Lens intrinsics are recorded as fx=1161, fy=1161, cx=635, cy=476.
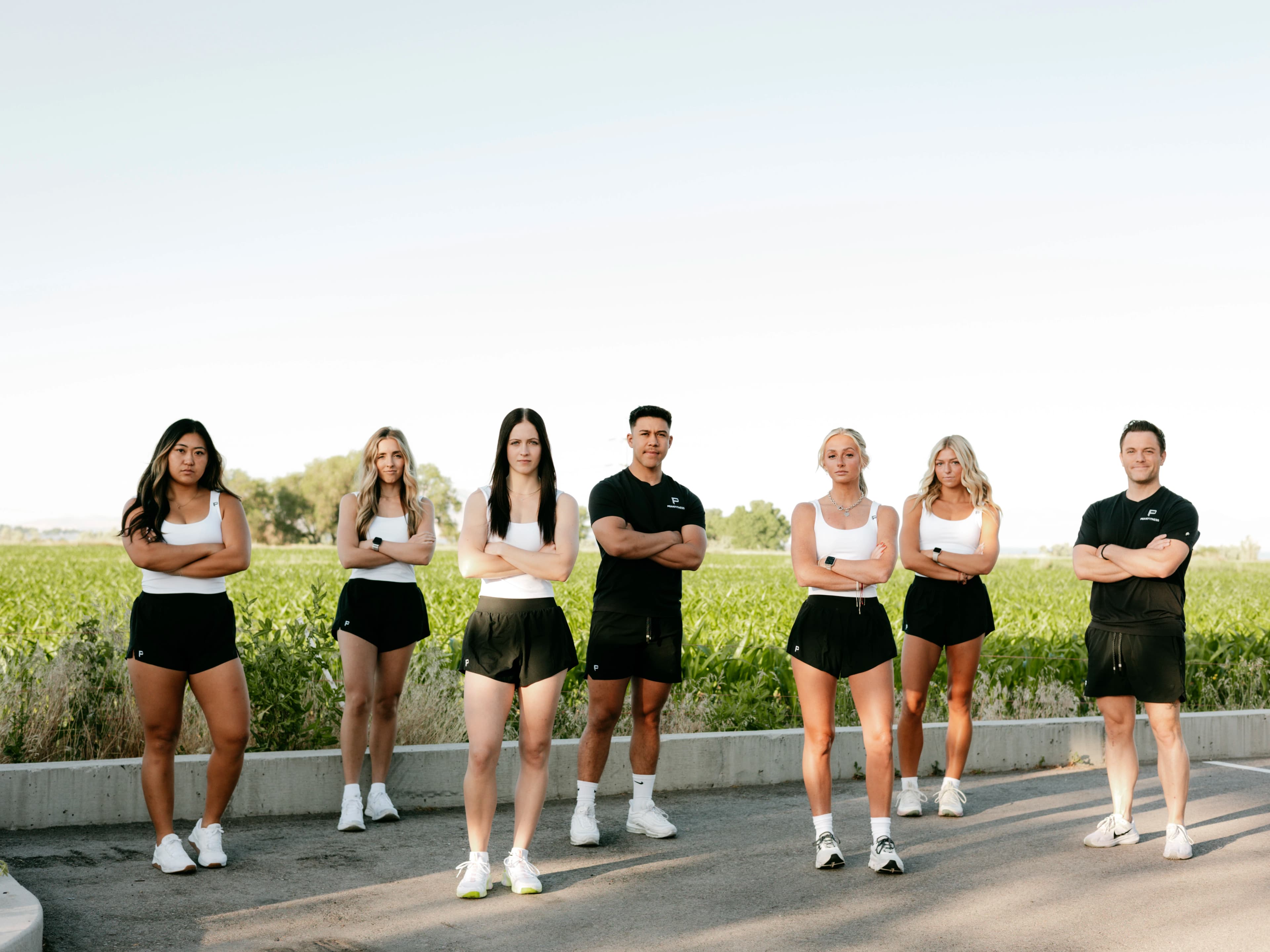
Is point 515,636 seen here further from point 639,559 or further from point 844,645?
point 844,645

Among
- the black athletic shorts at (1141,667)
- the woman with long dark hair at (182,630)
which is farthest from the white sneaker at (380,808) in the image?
the black athletic shorts at (1141,667)

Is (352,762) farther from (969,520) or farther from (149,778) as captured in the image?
(969,520)

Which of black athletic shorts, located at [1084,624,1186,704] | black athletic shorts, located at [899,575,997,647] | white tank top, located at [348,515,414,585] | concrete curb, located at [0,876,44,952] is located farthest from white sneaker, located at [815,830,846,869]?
concrete curb, located at [0,876,44,952]

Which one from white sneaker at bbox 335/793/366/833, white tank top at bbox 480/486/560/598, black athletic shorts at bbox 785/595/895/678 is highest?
white tank top at bbox 480/486/560/598

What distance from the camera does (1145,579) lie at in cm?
649

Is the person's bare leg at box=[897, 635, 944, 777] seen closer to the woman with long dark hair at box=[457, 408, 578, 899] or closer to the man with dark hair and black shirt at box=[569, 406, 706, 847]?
the man with dark hair and black shirt at box=[569, 406, 706, 847]

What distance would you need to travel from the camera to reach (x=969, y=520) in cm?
718

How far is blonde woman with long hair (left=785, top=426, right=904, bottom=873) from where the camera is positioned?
19.5ft

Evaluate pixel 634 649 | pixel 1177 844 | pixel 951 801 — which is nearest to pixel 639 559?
pixel 634 649

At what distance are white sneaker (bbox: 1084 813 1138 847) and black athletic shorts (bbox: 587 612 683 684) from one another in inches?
97.2

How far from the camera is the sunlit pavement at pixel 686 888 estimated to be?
4.83 metres

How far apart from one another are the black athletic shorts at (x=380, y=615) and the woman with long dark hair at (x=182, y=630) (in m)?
0.89

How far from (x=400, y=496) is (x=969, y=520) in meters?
3.52

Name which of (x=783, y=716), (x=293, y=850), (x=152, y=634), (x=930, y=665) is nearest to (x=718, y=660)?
(x=783, y=716)
